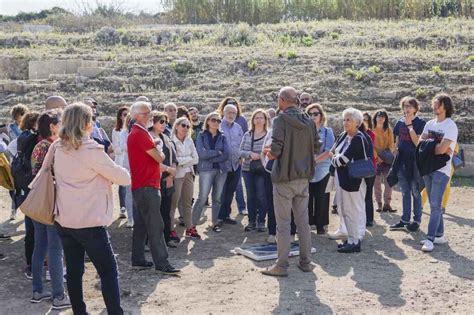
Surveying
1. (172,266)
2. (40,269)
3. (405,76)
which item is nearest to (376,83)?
(405,76)

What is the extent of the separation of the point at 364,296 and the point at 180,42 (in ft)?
63.0

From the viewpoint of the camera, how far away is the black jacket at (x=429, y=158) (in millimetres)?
7270

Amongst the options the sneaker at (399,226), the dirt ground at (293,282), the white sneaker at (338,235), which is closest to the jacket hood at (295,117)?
the dirt ground at (293,282)

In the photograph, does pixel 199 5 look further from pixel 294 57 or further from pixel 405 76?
pixel 405 76

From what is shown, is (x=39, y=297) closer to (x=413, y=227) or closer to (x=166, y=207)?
(x=166, y=207)

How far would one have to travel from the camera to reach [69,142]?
480 centimetres

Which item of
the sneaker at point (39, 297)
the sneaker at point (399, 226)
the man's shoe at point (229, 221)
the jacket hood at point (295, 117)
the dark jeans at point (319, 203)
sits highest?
the jacket hood at point (295, 117)

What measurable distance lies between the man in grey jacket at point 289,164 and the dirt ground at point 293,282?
485 mm

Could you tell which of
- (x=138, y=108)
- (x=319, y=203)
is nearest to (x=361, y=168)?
(x=319, y=203)

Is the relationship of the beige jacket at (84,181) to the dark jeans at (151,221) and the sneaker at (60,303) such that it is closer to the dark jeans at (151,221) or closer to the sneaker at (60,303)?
the sneaker at (60,303)

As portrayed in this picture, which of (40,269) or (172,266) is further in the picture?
(172,266)

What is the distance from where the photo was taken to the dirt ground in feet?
A: 19.0

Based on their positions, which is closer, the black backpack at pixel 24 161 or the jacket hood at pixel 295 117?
the black backpack at pixel 24 161

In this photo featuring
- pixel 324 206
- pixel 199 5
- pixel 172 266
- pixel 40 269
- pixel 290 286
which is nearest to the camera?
pixel 40 269
